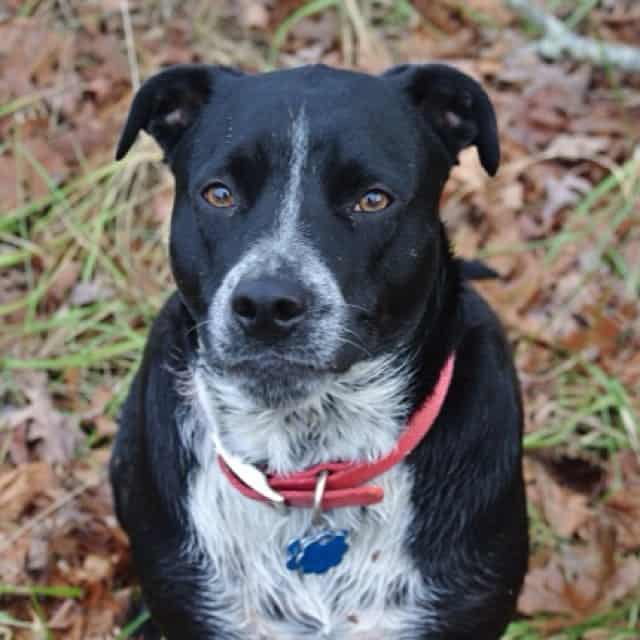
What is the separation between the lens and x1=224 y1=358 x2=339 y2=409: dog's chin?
2891 mm

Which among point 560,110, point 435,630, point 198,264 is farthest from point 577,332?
point 198,264

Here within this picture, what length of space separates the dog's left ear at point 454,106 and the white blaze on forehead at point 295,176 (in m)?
0.40

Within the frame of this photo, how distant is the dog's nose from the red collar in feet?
1.77

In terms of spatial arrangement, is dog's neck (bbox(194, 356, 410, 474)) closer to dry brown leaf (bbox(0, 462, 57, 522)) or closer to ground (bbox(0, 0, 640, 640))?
ground (bbox(0, 0, 640, 640))

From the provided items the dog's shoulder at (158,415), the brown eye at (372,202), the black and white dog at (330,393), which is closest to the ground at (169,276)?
the dog's shoulder at (158,415)

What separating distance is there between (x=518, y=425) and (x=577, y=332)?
160cm

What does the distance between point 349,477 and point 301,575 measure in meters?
0.33

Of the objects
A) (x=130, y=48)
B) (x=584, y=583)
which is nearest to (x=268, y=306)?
(x=584, y=583)

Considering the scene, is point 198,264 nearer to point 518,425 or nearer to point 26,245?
point 518,425

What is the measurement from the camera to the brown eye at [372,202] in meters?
2.95

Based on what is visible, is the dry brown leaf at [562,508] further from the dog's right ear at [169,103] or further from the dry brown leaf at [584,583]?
the dog's right ear at [169,103]

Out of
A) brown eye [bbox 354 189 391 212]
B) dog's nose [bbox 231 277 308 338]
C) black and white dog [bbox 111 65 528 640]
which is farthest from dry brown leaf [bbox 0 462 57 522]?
brown eye [bbox 354 189 391 212]

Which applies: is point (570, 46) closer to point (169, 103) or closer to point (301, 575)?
point (169, 103)

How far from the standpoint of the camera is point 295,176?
2.89m
